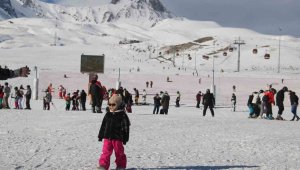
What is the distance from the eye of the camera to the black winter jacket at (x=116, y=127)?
26.0ft

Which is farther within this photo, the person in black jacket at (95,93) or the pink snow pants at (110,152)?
the person in black jacket at (95,93)

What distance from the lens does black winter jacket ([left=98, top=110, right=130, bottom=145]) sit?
792cm

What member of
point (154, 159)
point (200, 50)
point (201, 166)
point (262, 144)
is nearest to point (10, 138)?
point (154, 159)

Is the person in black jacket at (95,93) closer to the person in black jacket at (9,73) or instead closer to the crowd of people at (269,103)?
the crowd of people at (269,103)

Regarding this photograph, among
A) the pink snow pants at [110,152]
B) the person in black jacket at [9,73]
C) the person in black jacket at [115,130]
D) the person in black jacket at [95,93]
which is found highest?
the person in black jacket at [9,73]

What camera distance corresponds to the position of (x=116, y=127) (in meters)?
7.93

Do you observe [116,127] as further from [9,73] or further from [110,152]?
[9,73]

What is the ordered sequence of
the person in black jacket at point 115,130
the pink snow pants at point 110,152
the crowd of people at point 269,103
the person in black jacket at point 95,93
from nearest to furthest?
the pink snow pants at point 110,152 → the person in black jacket at point 115,130 → the person in black jacket at point 95,93 → the crowd of people at point 269,103

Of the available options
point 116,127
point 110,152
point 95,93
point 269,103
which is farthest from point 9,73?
point 269,103

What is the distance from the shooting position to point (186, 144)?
38.1ft

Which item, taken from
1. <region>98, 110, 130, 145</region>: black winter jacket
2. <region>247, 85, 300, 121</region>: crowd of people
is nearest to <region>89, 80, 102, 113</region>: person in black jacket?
<region>247, 85, 300, 121</region>: crowd of people

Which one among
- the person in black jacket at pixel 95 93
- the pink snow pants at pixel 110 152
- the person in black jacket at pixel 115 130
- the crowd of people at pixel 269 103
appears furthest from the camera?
the crowd of people at pixel 269 103

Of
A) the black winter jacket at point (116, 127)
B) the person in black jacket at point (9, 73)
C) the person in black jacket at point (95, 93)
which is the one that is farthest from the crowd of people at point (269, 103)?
the person in black jacket at point (9, 73)

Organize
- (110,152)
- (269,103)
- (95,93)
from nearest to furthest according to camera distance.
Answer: (110,152) < (95,93) < (269,103)
